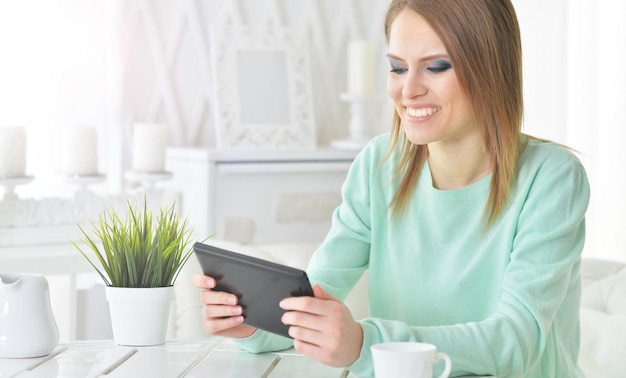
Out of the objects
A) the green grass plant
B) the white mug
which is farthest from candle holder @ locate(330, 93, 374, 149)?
the white mug

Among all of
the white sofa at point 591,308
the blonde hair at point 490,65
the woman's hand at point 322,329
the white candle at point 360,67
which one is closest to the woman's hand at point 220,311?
the woman's hand at point 322,329

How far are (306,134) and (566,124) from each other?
0.73m

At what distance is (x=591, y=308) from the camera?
1912 millimetres

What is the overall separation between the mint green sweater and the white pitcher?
250 millimetres

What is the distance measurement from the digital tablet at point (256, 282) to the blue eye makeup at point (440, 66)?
39 cm

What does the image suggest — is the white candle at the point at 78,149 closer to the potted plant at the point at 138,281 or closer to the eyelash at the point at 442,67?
the potted plant at the point at 138,281

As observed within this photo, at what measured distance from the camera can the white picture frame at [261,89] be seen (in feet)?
9.11

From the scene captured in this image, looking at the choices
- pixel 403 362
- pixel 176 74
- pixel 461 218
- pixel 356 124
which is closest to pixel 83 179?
pixel 176 74

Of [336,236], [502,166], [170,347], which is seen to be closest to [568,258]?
[502,166]

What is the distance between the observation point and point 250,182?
8.89 ft

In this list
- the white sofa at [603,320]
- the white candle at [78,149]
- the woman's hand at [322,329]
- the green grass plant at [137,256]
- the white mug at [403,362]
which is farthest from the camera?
the white candle at [78,149]

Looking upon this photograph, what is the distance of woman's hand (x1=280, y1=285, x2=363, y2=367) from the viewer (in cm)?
112

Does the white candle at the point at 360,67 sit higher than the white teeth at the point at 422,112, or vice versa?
the white candle at the point at 360,67

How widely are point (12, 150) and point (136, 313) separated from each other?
38.6 inches
